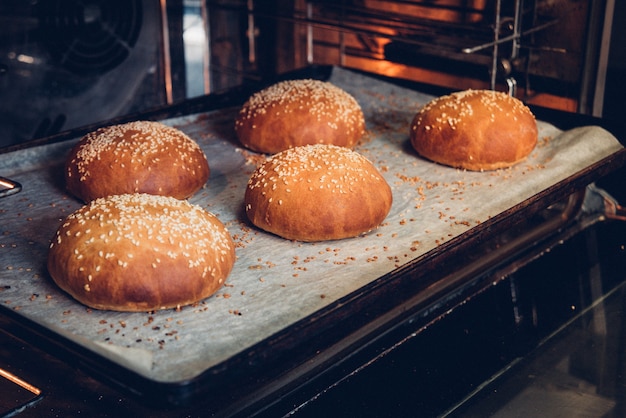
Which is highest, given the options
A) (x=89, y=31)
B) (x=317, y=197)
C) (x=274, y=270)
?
(x=89, y=31)

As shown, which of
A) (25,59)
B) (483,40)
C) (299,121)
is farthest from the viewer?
(25,59)

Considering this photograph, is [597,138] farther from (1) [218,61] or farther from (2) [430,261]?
(1) [218,61]

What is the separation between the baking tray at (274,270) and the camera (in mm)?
1396

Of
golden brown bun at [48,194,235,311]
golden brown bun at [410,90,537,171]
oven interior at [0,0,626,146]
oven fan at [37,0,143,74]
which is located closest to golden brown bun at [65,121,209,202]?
golden brown bun at [48,194,235,311]

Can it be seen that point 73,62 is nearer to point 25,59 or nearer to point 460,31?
point 25,59

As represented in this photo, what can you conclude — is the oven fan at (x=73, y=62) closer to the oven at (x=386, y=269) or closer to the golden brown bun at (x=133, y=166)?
the oven at (x=386, y=269)

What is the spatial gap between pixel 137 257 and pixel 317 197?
0.54 m

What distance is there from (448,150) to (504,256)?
0.38 metres

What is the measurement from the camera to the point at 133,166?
217cm

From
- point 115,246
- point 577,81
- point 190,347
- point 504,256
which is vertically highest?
point 577,81

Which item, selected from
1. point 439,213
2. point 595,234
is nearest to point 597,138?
point 595,234

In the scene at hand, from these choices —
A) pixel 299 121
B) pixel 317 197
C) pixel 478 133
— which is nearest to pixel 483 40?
pixel 478 133

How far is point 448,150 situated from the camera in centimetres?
239

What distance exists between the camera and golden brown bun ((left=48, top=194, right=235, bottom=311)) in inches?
62.9
